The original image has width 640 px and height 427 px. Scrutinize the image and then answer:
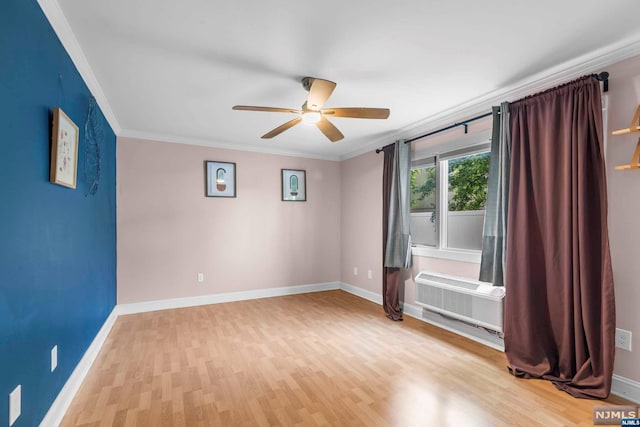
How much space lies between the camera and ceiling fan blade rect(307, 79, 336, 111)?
2080 millimetres

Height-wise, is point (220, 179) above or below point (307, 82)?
below

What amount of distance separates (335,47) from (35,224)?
80.6 inches

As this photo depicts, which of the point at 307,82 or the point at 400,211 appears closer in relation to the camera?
the point at 307,82

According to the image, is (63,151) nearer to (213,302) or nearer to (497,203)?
(213,302)

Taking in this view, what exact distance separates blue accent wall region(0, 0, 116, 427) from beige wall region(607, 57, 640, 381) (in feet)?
11.5

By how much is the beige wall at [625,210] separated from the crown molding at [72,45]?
3610 millimetres

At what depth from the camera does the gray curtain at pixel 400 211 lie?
12.7 ft

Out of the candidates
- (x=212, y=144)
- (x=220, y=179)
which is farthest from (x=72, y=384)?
(x=212, y=144)

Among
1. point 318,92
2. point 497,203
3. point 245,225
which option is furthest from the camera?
point 245,225

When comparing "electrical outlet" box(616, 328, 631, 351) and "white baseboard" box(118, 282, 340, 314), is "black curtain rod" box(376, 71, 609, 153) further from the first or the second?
"white baseboard" box(118, 282, 340, 314)

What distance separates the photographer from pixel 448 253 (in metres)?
3.41

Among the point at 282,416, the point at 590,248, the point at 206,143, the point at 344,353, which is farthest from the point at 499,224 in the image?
the point at 206,143

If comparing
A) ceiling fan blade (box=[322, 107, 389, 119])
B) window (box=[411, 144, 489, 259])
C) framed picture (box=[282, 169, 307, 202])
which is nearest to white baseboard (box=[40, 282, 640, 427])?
window (box=[411, 144, 489, 259])

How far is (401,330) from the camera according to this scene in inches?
133
